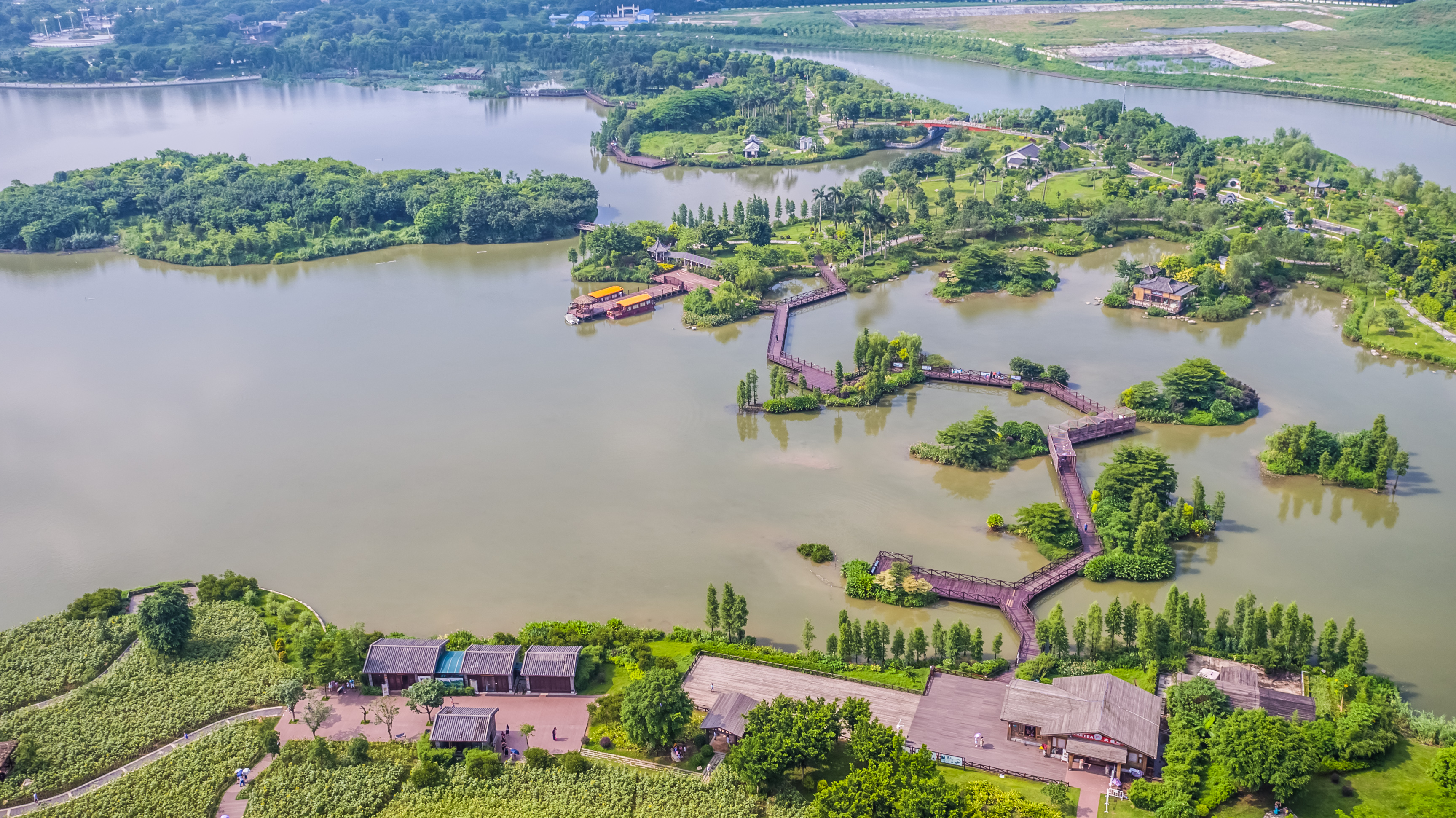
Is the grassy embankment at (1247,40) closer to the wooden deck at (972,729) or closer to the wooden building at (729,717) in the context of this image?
the wooden deck at (972,729)

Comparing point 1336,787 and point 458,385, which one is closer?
point 1336,787

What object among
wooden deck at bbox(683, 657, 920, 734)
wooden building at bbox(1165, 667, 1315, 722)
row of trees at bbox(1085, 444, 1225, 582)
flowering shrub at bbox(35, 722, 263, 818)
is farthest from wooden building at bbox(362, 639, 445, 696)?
wooden building at bbox(1165, 667, 1315, 722)

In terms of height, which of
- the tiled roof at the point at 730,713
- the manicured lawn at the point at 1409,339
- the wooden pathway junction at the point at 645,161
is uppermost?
the wooden pathway junction at the point at 645,161

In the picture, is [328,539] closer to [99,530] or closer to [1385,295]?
[99,530]

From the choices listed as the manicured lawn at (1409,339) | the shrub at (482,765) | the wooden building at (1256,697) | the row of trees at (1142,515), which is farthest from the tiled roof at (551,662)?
the manicured lawn at (1409,339)

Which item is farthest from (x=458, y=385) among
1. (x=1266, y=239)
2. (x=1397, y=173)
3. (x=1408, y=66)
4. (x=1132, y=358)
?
(x=1408, y=66)

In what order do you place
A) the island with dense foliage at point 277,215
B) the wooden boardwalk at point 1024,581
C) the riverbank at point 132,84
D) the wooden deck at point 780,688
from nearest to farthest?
the wooden deck at point 780,688 < the wooden boardwalk at point 1024,581 < the island with dense foliage at point 277,215 < the riverbank at point 132,84
